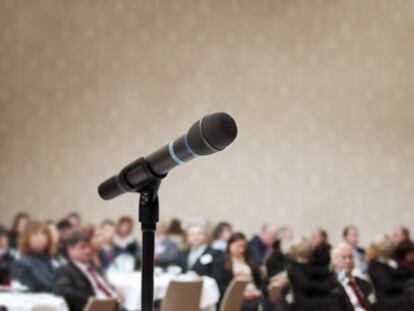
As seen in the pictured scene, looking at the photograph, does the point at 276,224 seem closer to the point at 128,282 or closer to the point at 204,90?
the point at 204,90

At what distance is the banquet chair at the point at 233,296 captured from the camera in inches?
223

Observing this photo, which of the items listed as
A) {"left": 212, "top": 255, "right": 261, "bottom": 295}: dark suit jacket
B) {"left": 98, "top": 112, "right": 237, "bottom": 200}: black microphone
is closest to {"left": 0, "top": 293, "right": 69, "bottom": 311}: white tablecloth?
{"left": 212, "top": 255, "right": 261, "bottom": 295}: dark suit jacket

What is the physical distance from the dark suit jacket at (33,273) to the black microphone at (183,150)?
419 centimetres

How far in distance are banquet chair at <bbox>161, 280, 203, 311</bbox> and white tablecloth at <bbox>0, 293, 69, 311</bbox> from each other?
2.97 feet

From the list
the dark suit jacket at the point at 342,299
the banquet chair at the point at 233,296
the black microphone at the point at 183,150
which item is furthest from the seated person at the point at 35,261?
the black microphone at the point at 183,150

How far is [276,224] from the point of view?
10000 mm

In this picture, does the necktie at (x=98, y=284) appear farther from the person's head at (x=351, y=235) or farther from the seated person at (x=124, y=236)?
the seated person at (x=124, y=236)

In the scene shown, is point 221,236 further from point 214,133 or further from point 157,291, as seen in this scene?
point 214,133

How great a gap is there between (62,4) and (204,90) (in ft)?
10.2

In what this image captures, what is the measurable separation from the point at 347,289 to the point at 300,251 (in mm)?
1766

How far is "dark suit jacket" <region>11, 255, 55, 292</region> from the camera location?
6.37m

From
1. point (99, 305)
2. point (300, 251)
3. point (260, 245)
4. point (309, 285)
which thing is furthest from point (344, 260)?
point (260, 245)

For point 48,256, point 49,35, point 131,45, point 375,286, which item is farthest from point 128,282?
point 49,35

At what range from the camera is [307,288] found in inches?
201
